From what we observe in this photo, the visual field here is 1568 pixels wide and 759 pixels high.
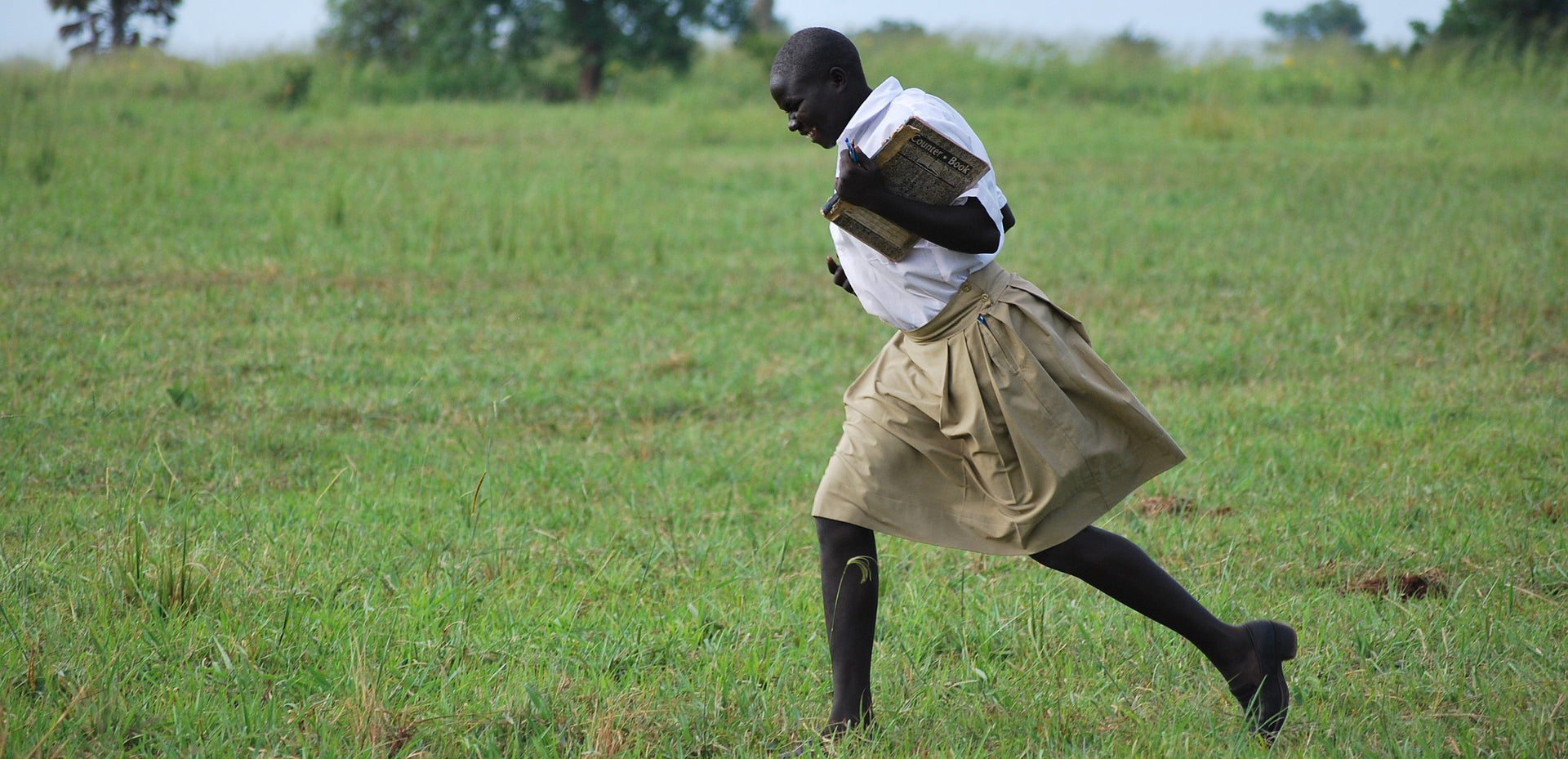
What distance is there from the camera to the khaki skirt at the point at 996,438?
8.39 ft

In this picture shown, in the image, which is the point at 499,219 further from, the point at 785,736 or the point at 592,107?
the point at 592,107

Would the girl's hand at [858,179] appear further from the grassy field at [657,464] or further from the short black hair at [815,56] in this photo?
the grassy field at [657,464]

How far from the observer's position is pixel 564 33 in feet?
67.8

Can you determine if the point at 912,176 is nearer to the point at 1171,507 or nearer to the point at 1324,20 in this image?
the point at 1171,507

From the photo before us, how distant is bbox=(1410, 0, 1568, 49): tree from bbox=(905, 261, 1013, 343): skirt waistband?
20.0m

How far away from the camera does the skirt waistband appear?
8.64ft

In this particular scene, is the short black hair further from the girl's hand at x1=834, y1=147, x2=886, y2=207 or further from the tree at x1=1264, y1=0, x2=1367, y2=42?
the tree at x1=1264, y1=0, x2=1367, y2=42

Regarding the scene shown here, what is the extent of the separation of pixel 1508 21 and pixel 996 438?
20.6 m

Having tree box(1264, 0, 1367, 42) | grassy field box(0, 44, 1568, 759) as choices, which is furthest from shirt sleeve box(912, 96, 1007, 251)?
tree box(1264, 0, 1367, 42)

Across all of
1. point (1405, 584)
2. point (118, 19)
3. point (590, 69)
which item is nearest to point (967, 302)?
point (1405, 584)

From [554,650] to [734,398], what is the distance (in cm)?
281

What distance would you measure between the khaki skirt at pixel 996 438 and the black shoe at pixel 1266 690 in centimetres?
42

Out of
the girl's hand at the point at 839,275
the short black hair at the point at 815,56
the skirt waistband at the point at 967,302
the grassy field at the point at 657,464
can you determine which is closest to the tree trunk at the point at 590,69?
the grassy field at the point at 657,464

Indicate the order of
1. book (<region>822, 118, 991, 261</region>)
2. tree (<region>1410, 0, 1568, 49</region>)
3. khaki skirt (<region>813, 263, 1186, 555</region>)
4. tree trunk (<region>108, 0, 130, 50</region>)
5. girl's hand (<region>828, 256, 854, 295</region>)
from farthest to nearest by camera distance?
tree trunk (<region>108, 0, 130, 50</region>) → tree (<region>1410, 0, 1568, 49</region>) → girl's hand (<region>828, 256, 854, 295</region>) → khaki skirt (<region>813, 263, 1186, 555</region>) → book (<region>822, 118, 991, 261</region>)
